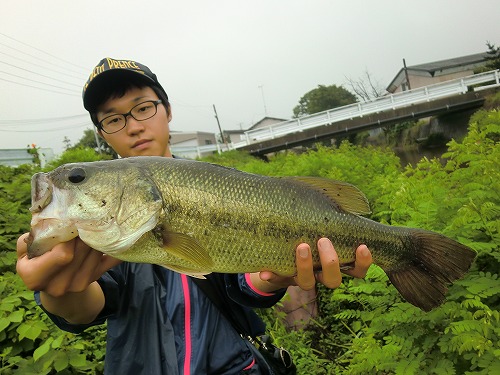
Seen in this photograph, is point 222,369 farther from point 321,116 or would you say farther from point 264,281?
point 321,116

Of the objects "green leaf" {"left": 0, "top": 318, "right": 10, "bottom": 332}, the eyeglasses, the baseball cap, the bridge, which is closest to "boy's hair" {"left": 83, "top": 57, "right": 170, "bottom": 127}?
the baseball cap

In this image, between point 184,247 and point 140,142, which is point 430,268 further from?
point 140,142

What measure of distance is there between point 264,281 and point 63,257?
118 centimetres

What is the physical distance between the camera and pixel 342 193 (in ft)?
6.96

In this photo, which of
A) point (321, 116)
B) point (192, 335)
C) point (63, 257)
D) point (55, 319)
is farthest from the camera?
point (321, 116)

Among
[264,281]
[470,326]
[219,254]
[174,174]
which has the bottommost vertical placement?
[470,326]

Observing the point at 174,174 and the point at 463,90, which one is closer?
the point at 174,174

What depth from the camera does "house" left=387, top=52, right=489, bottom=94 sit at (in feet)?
143

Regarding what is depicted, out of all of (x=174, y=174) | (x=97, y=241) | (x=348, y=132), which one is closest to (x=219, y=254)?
(x=174, y=174)

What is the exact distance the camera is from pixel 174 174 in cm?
182

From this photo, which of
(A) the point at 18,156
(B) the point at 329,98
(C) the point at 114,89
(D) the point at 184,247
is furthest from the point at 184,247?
(B) the point at 329,98

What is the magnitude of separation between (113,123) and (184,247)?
1.43 meters

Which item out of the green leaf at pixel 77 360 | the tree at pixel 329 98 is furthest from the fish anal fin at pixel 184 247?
the tree at pixel 329 98

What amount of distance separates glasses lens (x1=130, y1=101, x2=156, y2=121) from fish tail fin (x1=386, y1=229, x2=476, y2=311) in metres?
1.99
